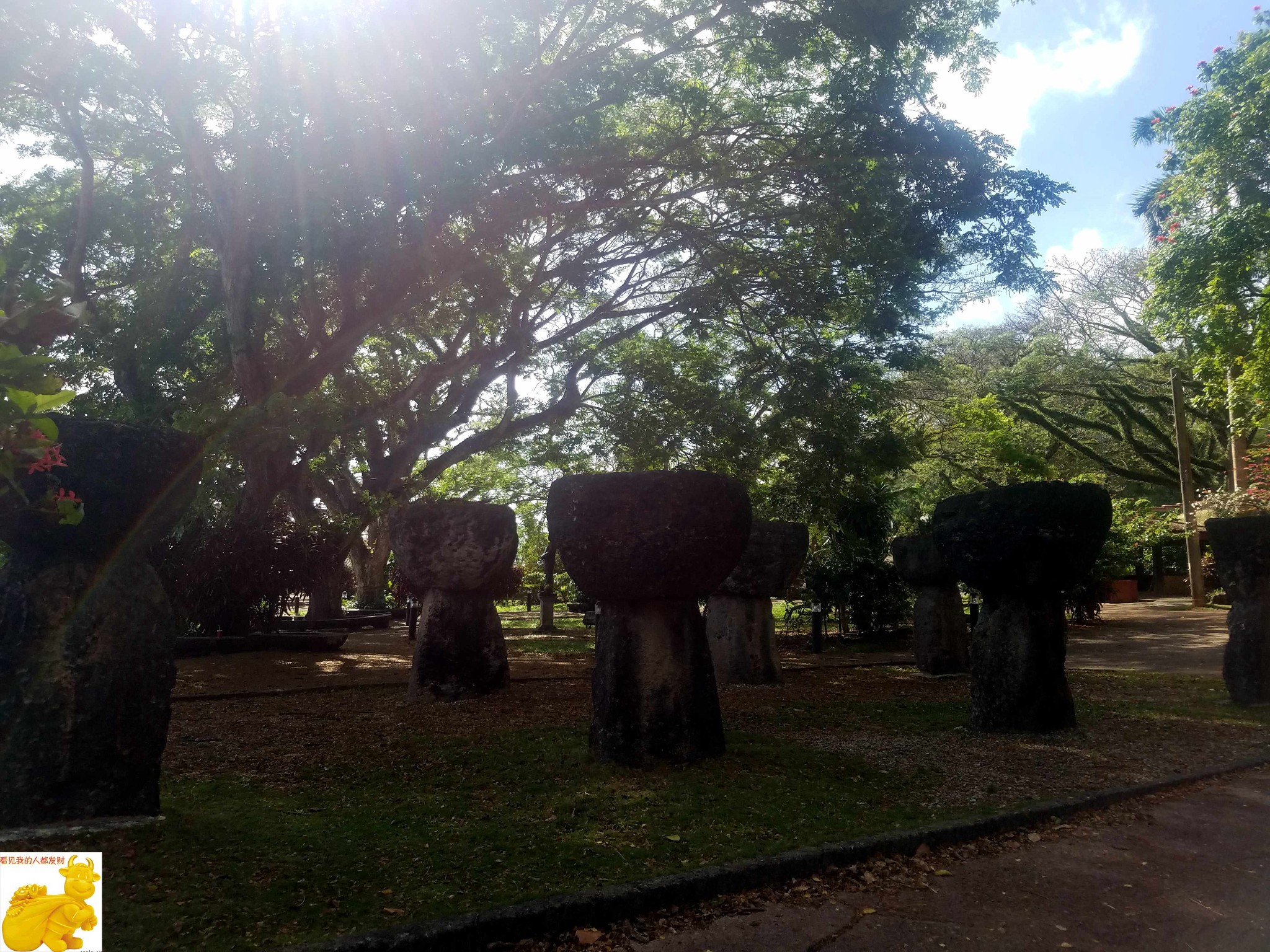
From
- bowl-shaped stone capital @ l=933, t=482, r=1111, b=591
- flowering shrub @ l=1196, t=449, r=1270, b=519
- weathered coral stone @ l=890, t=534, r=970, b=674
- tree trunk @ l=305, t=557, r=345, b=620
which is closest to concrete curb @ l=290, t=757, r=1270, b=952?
bowl-shaped stone capital @ l=933, t=482, r=1111, b=591

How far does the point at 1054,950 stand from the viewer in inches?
123

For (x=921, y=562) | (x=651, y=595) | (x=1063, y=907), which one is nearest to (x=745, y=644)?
(x=921, y=562)

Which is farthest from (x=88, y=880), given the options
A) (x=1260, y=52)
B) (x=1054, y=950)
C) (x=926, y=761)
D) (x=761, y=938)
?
(x=1260, y=52)

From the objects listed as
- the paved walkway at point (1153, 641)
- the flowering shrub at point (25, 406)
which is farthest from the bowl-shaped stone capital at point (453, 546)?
the paved walkway at point (1153, 641)

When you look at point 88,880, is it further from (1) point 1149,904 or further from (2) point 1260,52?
(2) point 1260,52

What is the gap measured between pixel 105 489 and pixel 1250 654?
31.2 feet

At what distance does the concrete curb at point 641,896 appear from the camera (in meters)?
3.01

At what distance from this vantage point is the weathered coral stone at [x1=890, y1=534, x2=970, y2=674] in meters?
11.0

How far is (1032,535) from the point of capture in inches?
252

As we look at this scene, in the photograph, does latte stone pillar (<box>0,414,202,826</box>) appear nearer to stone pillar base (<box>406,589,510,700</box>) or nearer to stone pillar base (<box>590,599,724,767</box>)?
stone pillar base (<box>590,599,724,767</box>)

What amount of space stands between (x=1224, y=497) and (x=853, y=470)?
11420 mm

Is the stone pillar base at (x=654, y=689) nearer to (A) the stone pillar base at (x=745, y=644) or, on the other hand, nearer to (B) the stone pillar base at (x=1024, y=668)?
(B) the stone pillar base at (x=1024, y=668)

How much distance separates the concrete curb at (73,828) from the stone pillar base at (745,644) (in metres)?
6.89

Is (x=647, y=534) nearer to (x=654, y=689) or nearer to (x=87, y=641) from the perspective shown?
(x=654, y=689)
